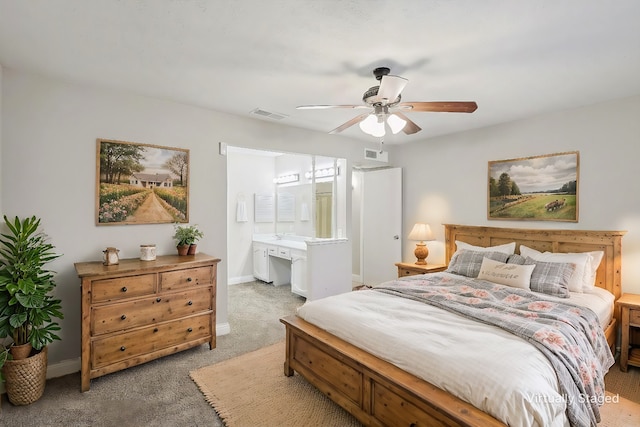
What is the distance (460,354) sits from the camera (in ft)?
5.93

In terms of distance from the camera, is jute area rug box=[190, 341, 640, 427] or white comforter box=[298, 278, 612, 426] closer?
white comforter box=[298, 278, 612, 426]

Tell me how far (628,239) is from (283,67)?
360 centimetres

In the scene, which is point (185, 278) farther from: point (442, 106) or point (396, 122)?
point (442, 106)

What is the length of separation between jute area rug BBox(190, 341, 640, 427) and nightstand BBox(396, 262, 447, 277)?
81.8 inches

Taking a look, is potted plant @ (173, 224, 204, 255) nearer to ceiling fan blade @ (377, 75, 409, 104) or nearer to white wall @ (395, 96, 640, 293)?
ceiling fan blade @ (377, 75, 409, 104)

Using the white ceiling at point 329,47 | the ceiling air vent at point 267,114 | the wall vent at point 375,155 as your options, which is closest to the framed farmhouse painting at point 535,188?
the white ceiling at point 329,47

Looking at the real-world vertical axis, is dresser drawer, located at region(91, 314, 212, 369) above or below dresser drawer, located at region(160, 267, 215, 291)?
below

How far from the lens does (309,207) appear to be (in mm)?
5855

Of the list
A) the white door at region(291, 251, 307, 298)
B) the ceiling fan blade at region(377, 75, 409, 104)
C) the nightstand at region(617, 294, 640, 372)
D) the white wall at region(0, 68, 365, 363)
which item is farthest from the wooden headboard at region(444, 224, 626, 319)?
the white wall at region(0, 68, 365, 363)

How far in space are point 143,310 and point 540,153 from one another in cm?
441

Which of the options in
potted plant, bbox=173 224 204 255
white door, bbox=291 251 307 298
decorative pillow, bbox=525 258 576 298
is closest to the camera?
decorative pillow, bbox=525 258 576 298

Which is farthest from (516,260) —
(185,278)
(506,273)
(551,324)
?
(185,278)

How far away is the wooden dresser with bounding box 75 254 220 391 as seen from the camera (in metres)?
2.54

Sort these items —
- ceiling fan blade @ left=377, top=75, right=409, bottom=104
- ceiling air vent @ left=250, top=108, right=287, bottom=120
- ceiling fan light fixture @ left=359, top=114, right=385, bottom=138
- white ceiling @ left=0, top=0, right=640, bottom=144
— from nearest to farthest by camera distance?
1. white ceiling @ left=0, top=0, right=640, bottom=144
2. ceiling fan blade @ left=377, top=75, right=409, bottom=104
3. ceiling fan light fixture @ left=359, top=114, right=385, bottom=138
4. ceiling air vent @ left=250, top=108, right=287, bottom=120
